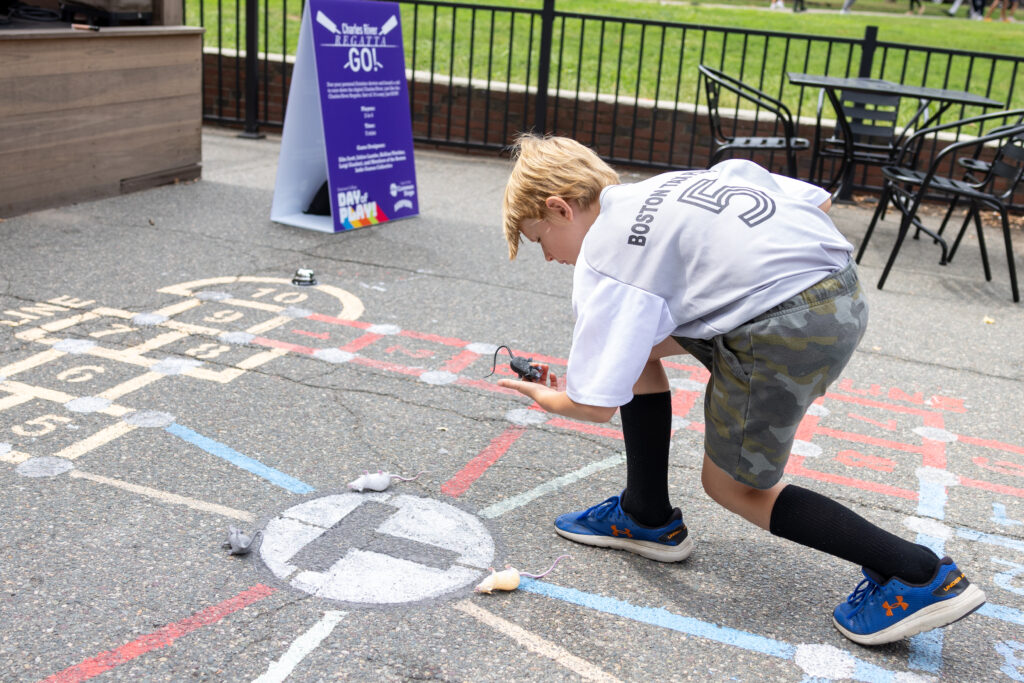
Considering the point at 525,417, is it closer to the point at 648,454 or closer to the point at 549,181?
the point at 648,454

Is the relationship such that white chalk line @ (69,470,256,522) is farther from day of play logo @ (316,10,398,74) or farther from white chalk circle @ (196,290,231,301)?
day of play logo @ (316,10,398,74)

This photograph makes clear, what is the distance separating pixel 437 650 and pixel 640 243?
1.09 meters

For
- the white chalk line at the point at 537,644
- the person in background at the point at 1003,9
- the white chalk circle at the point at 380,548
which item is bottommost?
the white chalk line at the point at 537,644

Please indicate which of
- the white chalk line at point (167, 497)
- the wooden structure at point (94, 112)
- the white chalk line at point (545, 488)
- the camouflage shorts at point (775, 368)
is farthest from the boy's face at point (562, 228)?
the wooden structure at point (94, 112)

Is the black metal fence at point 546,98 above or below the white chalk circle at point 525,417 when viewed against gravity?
above

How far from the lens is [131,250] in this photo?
5758 millimetres

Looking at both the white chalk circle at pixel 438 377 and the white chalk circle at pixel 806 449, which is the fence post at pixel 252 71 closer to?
the white chalk circle at pixel 438 377

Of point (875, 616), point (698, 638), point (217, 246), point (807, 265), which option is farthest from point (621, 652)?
point (217, 246)

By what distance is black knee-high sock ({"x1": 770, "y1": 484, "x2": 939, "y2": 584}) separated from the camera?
8.23ft

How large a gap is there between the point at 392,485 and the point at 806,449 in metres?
1.59

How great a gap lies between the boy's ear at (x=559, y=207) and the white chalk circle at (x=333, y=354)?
82.8 inches

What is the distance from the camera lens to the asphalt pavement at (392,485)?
2496mm

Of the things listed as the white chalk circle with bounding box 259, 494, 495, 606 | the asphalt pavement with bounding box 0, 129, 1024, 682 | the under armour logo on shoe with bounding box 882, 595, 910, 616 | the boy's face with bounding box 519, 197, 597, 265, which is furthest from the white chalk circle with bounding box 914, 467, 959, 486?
the boy's face with bounding box 519, 197, 597, 265

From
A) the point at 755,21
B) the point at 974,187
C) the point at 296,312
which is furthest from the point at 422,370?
the point at 755,21
